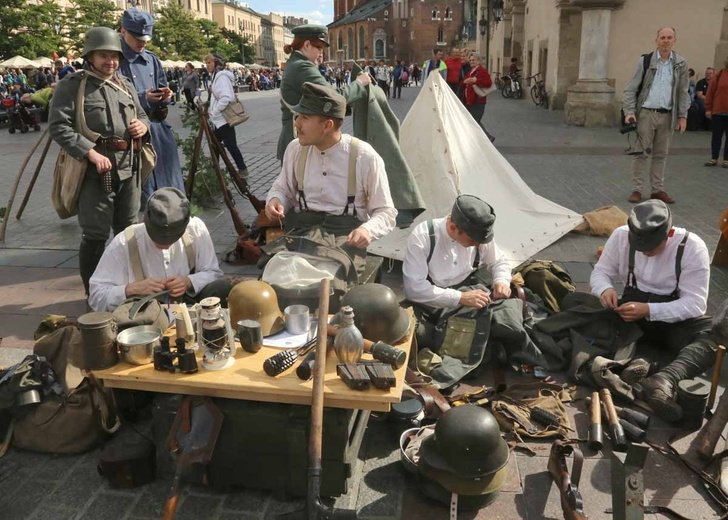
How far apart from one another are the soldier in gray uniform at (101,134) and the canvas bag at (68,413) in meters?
1.54

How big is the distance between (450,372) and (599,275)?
4.12ft

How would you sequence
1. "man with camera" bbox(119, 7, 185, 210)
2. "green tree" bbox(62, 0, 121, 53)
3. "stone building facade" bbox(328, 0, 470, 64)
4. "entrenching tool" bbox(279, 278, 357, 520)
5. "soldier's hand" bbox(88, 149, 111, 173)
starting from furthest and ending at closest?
1. "stone building facade" bbox(328, 0, 470, 64)
2. "green tree" bbox(62, 0, 121, 53)
3. "man with camera" bbox(119, 7, 185, 210)
4. "soldier's hand" bbox(88, 149, 111, 173)
5. "entrenching tool" bbox(279, 278, 357, 520)

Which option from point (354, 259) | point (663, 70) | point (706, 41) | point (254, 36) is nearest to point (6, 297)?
point (354, 259)

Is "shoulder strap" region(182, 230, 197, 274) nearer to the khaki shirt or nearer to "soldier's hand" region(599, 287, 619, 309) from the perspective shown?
the khaki shirt

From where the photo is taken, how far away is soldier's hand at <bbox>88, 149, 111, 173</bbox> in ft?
14.4

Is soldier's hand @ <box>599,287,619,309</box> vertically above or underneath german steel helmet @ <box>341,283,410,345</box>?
underneath

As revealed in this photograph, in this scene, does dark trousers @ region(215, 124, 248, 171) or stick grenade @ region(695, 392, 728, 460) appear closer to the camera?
stick grenade @ region(695, 392, 728, 460)

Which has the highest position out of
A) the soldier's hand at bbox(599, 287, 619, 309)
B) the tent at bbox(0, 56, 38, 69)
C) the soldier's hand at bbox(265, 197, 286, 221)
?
the tent at bbox(0, 56, 38, 69)

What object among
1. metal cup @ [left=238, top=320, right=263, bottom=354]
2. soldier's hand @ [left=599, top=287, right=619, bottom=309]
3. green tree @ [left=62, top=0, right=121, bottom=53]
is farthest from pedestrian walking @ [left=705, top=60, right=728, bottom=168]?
green tree @ [left=62, top=0, right=121, bottom=53]

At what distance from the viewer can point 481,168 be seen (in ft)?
21.5

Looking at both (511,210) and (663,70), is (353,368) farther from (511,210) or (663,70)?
(663,70)

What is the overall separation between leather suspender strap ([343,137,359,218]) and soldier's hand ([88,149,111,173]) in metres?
1.69

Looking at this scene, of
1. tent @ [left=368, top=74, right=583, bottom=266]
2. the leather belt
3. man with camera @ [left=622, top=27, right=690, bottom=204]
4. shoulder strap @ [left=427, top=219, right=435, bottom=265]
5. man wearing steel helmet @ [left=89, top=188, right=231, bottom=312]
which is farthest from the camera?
man with camera @ [left=622, top=27, right=690, bottom=204]

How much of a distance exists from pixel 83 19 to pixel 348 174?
3372cm
